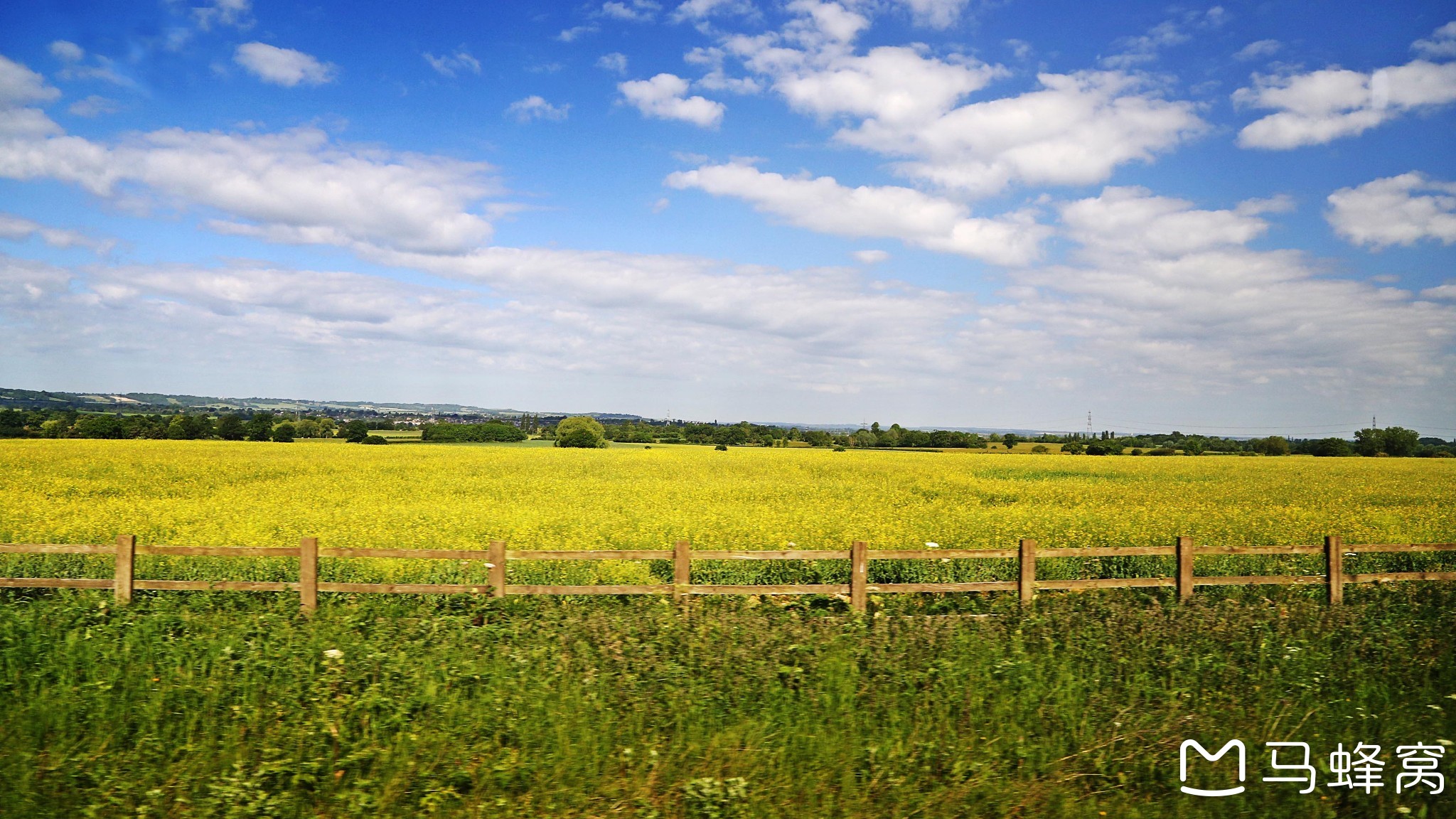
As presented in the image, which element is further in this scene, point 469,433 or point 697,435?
point 697,435

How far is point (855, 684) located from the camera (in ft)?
24.1

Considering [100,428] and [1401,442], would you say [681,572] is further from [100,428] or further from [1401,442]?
[1401,442]

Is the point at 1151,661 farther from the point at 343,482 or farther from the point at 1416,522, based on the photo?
the point at 343,482

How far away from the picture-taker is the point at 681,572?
32.5ft

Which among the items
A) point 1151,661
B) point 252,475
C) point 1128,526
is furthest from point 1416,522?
point 252,475

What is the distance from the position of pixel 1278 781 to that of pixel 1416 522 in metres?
20.3

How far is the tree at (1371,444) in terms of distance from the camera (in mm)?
81812

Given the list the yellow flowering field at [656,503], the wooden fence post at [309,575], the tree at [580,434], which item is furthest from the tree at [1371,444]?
the wooden fence post at [309,575]

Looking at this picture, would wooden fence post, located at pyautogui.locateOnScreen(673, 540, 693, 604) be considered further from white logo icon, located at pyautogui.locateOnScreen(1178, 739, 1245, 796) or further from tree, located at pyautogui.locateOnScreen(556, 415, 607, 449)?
tree, located at pyautogui.locateOnScreen(556, 415, 607, 449)

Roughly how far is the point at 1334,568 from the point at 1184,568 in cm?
237

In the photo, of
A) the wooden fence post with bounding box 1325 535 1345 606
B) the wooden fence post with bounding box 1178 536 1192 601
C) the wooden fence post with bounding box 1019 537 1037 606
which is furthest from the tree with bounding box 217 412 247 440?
the wooden fence post with bounding box 1325 535 1345 606

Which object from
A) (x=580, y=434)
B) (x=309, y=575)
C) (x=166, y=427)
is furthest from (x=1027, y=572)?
(x=166, y=427)

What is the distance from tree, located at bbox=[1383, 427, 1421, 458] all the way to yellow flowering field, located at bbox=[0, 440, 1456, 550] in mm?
49387

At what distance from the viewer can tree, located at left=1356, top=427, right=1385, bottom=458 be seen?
81.8 metres
